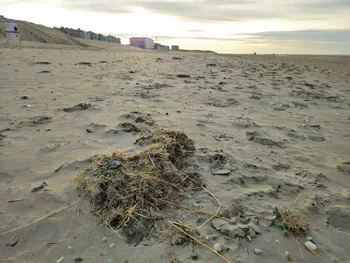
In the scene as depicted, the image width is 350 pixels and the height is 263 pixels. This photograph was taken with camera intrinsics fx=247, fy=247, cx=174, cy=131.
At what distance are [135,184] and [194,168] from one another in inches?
25.7

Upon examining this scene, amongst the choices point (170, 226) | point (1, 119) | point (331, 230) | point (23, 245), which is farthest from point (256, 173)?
point (1, 119)

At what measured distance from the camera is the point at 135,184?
1847 millimetres

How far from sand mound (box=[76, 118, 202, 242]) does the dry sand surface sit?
9 centimetres

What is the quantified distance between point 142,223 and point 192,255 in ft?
1.27

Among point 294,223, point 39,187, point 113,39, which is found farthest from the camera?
point 113,39

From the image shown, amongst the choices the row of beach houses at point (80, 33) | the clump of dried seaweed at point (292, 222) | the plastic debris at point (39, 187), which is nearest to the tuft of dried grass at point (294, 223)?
the clump of dried seaweed at point (292, 222)

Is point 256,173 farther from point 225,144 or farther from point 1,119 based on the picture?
point 1,119

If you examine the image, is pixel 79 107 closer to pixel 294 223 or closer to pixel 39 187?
pixel 39 187

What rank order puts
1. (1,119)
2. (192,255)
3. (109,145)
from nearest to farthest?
(192,255) < (109,145) < (1,119)

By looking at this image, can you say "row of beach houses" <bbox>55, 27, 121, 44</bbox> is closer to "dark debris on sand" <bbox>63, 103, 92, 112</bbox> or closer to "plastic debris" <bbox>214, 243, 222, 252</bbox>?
"dark debris on sand" <bbox>63, 103, 92, 112</bbox>

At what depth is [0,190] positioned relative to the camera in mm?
1921

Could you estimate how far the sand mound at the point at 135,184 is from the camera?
65.7 inches

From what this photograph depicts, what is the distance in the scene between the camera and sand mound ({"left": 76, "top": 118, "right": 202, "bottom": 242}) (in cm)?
167

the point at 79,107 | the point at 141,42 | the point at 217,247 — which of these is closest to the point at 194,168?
the point at 217,247
